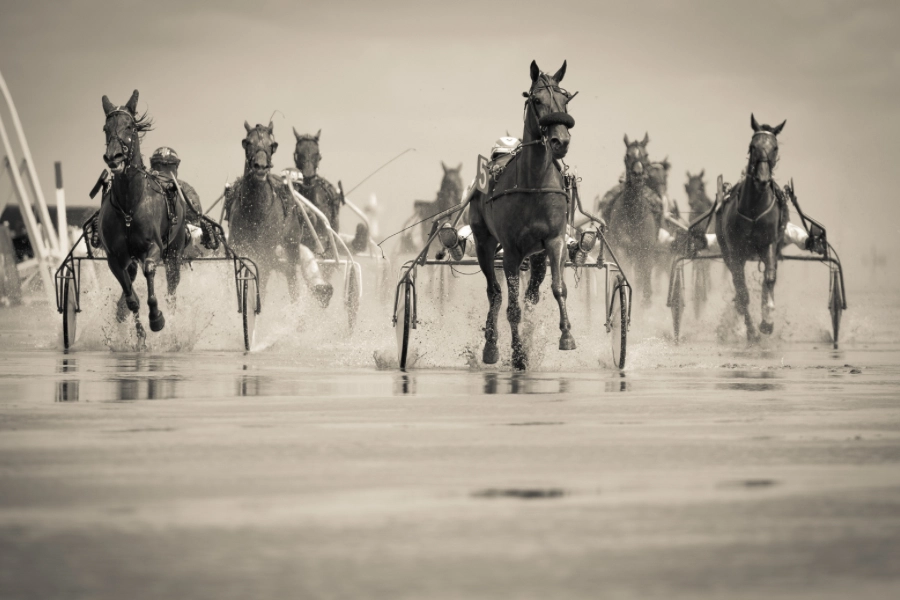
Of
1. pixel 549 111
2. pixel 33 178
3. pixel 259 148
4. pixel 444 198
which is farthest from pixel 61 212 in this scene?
pixel 549 111

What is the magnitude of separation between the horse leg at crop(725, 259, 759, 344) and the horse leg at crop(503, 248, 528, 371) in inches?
227

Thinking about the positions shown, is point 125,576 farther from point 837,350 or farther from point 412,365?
point 837,350

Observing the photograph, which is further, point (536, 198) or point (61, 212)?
point (61, 212)

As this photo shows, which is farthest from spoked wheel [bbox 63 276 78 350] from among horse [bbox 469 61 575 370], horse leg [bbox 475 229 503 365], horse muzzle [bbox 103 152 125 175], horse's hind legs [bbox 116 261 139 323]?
horse [bbox 469 61 575 370]

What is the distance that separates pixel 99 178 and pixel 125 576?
14033 mm

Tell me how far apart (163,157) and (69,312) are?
2.69 metres

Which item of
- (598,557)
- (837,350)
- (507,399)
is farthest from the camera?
(837,350)

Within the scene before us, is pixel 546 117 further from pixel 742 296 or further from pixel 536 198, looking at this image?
pixel 742 296

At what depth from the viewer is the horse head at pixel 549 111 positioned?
1433cm

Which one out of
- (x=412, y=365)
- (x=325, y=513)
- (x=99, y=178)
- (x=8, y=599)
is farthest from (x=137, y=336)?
(x=8, y=599)

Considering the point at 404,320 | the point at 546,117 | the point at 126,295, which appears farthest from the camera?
the point at 126,295

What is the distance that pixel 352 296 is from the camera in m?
23.8

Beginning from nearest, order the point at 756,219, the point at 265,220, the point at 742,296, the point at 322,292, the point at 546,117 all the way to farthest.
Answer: the point at 546,117 < the point at 756,219 < the point at 742,296 < the point at 265,220 < the point at 322,292

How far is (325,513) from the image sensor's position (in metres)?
6.41
